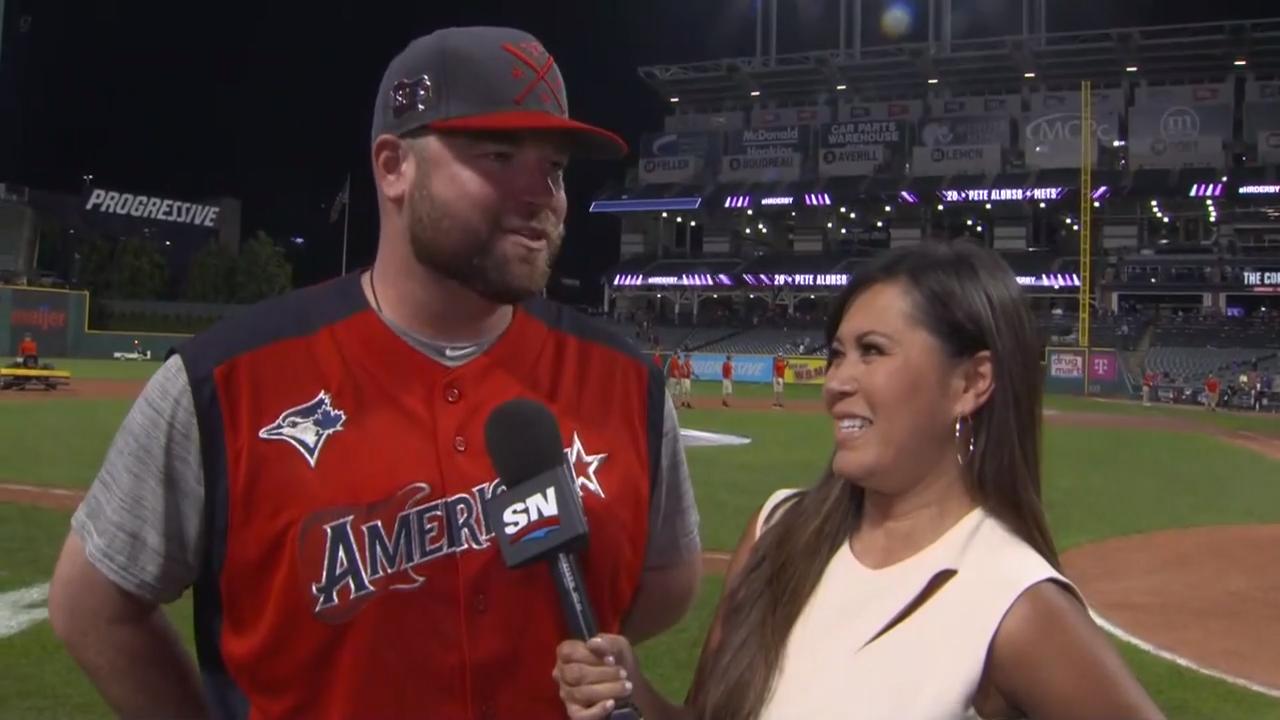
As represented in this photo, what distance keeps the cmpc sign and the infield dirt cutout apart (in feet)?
165

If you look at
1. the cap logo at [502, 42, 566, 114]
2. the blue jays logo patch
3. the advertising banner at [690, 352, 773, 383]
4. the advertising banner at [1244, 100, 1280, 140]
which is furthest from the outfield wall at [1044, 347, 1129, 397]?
the blue jays logo patch

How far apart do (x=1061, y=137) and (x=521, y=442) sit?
66802 millimetres

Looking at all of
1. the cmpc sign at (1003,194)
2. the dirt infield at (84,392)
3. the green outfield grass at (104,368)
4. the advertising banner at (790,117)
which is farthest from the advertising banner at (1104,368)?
the green outfield grass at (104,368)

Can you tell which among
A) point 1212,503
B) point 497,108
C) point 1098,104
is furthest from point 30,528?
point 1098,104

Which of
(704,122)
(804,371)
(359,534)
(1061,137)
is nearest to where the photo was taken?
(359,534)

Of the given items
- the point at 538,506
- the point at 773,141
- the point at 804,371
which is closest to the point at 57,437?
the point at 538,506

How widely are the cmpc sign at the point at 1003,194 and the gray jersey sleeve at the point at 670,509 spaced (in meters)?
61.1

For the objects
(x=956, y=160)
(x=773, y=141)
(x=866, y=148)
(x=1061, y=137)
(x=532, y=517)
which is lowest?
(x=532, y=517)

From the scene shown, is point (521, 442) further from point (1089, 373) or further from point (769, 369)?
point (769, 369)

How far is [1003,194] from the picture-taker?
60125 millimetres

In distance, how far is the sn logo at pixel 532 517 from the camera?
1845 mm

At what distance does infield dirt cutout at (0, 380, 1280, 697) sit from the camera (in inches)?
271

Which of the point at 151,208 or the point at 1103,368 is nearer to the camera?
the point at 1103,368

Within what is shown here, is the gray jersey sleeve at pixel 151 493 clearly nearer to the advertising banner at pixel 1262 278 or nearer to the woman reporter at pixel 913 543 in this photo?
the woman reporter at pixel 913 543
